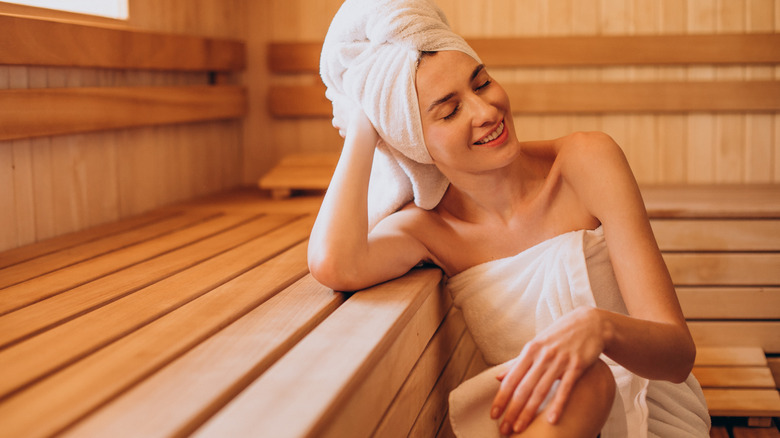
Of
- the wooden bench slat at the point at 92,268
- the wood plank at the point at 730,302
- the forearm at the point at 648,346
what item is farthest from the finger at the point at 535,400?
the wood plank at the point at 730,302

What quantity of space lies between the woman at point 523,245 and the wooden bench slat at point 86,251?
2.30 ft

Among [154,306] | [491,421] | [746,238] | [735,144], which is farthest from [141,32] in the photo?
[735,144]

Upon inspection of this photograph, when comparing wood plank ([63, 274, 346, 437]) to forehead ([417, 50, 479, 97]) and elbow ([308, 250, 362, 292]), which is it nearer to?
elbow ([308, 250, 362, 292])

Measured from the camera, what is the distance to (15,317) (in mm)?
1525

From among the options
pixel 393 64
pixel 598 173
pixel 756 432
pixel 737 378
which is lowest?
pixel 756 432

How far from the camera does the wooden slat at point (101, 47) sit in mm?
2113

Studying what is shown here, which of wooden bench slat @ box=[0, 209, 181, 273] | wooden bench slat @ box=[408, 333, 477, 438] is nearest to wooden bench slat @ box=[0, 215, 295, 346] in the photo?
wooden bench slat @ box=[0, 209, 181, 273]

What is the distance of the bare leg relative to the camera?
129cm

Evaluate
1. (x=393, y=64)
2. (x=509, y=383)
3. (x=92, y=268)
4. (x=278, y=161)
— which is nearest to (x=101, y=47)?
(x=92, y=268)

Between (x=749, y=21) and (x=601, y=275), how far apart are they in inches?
86.0

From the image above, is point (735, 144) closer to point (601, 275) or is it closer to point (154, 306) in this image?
point (601, 275)

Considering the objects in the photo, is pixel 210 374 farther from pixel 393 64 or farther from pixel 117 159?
pixel 117 159

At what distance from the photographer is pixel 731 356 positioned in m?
2.83

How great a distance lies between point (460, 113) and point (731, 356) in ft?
5.70
